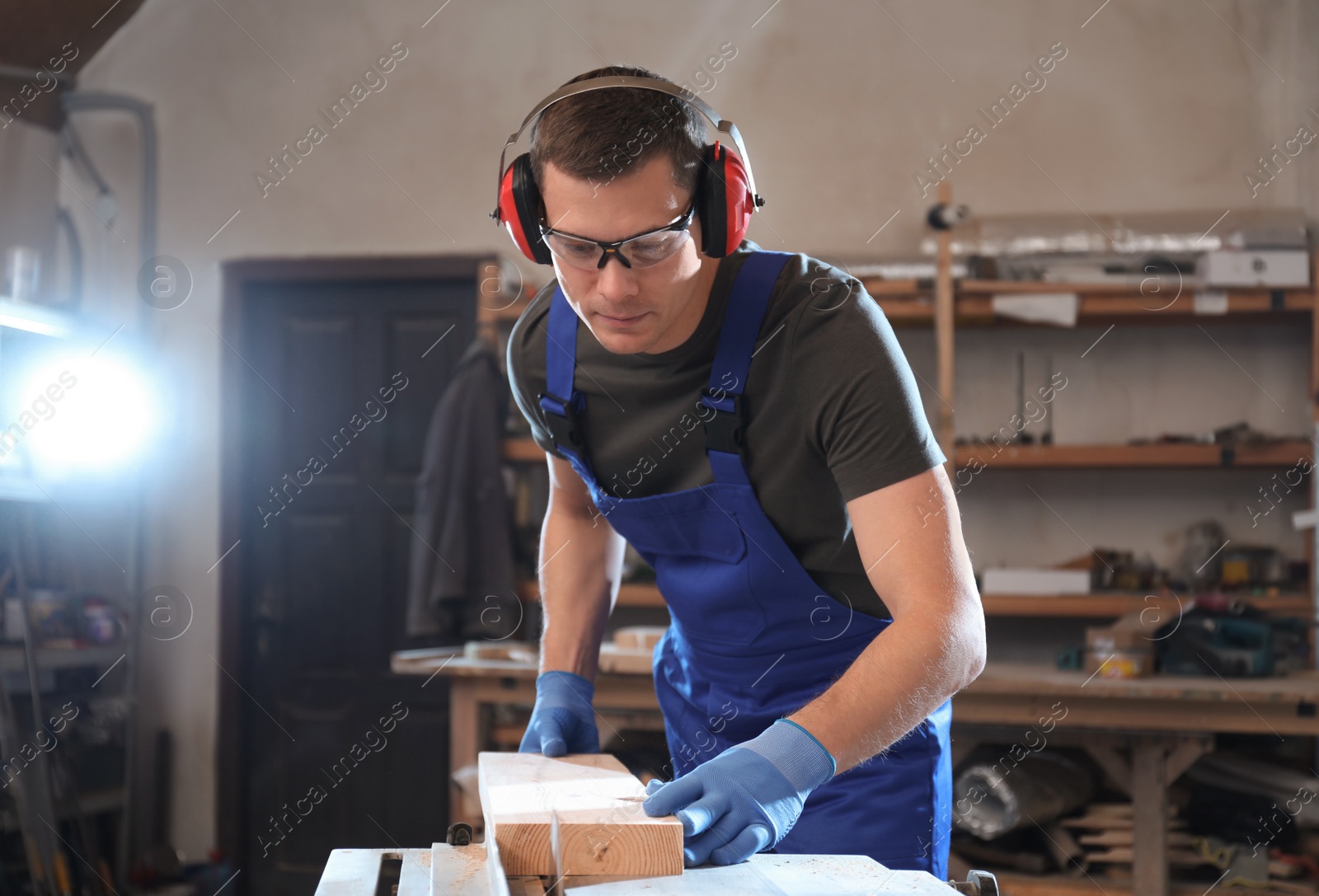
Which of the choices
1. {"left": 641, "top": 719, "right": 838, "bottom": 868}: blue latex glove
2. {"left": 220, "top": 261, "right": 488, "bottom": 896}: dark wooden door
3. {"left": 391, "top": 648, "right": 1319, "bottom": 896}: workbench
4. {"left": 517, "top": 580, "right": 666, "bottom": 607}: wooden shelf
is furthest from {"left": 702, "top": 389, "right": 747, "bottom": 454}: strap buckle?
{"left": 220, "top": 261, "right": 488, "bottom": 896}: dark wooden door

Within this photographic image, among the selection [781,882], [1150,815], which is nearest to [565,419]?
[781,882]

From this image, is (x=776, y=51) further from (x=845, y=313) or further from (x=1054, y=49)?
(x=845, y=313)

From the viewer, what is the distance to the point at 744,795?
3.57 ft

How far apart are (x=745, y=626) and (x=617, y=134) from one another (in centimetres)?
66

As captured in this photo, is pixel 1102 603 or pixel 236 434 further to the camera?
pixel 236 434

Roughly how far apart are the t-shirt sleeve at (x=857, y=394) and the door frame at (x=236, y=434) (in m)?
2.84

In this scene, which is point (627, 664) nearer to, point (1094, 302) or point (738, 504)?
point (738, 504)

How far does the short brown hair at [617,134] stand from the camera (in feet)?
3.94

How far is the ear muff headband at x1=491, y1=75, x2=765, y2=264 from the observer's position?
1261 mm

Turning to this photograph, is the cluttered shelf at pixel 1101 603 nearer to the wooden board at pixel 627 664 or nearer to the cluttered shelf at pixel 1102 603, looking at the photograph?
the cluttered shelf at pixel 1102 603

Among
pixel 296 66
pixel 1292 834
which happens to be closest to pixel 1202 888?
pixel 1292 834

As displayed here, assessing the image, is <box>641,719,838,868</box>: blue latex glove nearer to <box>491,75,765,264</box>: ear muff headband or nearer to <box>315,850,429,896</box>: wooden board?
<box>315,850,429,896</box>: wooden board

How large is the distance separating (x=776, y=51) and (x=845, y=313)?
3066 millimetres

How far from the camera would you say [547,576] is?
5.70 feet
